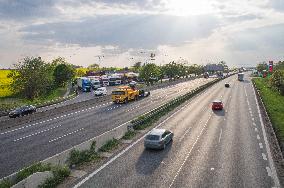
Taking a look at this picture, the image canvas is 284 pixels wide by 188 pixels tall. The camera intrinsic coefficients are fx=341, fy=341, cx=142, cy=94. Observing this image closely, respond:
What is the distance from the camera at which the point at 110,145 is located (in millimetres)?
30609

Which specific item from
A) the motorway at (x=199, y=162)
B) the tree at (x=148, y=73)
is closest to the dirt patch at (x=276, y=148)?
the motorway at (x=199, y=162)

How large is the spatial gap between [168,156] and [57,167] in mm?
9379

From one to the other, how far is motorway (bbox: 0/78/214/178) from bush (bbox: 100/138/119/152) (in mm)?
3347

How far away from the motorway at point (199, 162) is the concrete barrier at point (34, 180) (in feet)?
6.58

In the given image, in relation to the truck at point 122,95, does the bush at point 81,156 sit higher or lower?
lower

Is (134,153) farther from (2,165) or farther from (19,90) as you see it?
(19,90)

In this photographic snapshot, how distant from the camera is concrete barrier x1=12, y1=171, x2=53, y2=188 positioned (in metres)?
18.9

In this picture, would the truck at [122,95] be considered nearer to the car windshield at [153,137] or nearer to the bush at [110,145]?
the bush at [110,145]

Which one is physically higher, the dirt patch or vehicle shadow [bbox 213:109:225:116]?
vehicle shadow [bbox 213:109:225:116]

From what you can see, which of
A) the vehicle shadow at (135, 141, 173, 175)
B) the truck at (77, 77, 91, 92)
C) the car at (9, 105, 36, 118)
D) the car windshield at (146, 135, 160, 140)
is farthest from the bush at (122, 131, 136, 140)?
the truck at (77, 77, 91, 92)

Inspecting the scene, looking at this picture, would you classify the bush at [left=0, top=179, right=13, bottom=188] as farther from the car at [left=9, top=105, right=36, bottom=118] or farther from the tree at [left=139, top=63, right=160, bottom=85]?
the tree at [left=139, top=63, right=160, bottom=85]

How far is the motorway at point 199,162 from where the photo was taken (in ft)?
72.7

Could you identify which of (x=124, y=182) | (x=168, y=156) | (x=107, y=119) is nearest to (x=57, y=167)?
(x=124, y=182)

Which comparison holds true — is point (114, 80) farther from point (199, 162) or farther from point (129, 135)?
point (199, 162)
